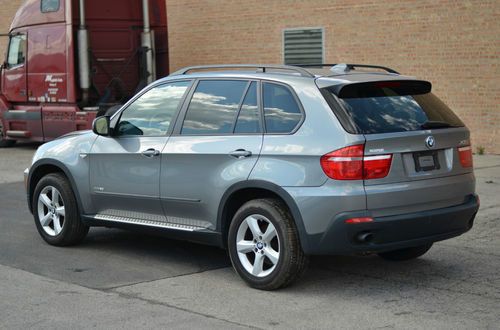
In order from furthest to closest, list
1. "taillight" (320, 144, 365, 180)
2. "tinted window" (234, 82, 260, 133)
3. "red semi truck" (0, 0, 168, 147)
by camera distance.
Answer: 1. "red semi truck" (0, 0, 168, 147)
2. "tinted window" (234, 82, 260, 133)
3. "taillight" (320, 144, 365, 180)

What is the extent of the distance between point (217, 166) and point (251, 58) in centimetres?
1353

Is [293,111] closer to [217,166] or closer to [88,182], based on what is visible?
[217,166]

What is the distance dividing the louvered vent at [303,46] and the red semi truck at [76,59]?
2727 millimetres

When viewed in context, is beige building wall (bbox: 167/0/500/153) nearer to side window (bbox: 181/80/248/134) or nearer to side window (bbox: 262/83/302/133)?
side window (bbox: 181/80/248/134)

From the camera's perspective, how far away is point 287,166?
6504 millimetres

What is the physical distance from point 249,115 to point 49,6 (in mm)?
12144

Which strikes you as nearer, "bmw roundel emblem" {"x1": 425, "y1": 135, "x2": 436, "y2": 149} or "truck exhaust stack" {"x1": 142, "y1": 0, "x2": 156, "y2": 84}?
"bmw roundel emblem" {"x1": 425, "y1": 135, "x2": 436, "y2": 149}

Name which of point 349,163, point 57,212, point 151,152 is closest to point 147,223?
point 151,152

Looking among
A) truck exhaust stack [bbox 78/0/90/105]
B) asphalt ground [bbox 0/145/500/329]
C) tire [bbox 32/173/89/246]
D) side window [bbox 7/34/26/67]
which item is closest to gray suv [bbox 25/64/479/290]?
asphalt ground [bbox 0/145/500/329]

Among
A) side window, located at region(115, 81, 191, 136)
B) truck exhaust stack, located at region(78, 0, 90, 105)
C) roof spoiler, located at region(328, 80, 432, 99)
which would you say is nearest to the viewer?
roof spoiler, located at region(328, 80, 432, 99)

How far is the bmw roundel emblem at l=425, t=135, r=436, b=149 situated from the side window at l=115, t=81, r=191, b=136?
214 centimetres

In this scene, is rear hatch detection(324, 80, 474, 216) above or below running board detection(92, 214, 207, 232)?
above

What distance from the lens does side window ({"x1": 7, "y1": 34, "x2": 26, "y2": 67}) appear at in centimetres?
1895

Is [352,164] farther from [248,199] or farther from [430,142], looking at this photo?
[248,199]
